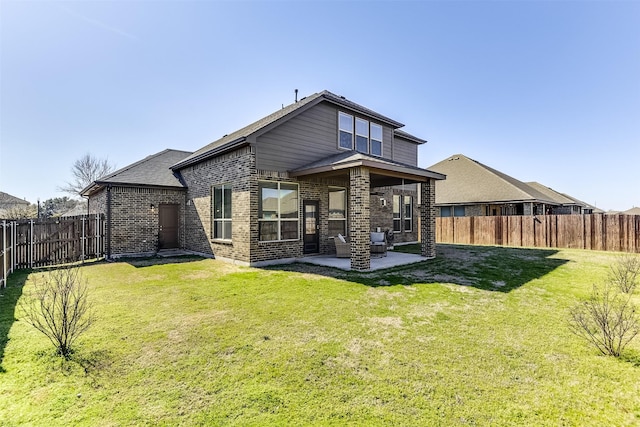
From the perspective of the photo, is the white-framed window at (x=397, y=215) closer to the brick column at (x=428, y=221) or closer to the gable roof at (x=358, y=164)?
the brick column at (x=428, y=221)

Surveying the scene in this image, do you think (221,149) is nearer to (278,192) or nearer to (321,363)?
(278,192)

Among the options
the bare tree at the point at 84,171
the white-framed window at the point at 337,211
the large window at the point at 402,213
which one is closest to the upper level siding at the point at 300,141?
the white-framed window at the point at 337,211

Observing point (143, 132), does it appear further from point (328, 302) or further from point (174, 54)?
point (328, 302)

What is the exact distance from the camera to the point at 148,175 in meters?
14.0

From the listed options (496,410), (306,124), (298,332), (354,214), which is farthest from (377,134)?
(496,410)

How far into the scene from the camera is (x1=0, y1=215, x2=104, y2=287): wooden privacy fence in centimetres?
974

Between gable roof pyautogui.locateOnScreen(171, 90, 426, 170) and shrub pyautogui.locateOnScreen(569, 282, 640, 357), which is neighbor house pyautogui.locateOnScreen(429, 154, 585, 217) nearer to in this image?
gable roof pyautogui.locateOnScreen(171, 90, 426, 170)

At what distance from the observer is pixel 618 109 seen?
15172 mm

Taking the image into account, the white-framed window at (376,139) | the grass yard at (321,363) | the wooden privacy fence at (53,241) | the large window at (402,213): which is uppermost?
the white-framed window at (376,139)

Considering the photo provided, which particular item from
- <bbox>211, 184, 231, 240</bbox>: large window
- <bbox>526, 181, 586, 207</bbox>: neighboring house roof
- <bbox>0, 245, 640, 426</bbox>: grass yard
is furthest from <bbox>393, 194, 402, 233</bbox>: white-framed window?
<bbox>526, 181, 586, 207</bbox>: neighboring house roof

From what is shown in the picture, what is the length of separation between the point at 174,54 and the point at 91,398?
12.3m

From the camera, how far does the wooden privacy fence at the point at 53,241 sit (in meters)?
→ 9.74

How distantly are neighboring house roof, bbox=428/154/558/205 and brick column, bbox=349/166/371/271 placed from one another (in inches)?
600

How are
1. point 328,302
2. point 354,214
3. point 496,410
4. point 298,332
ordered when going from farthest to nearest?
point 354,214 → point 328,302 → point 298,332 → point 496,410
